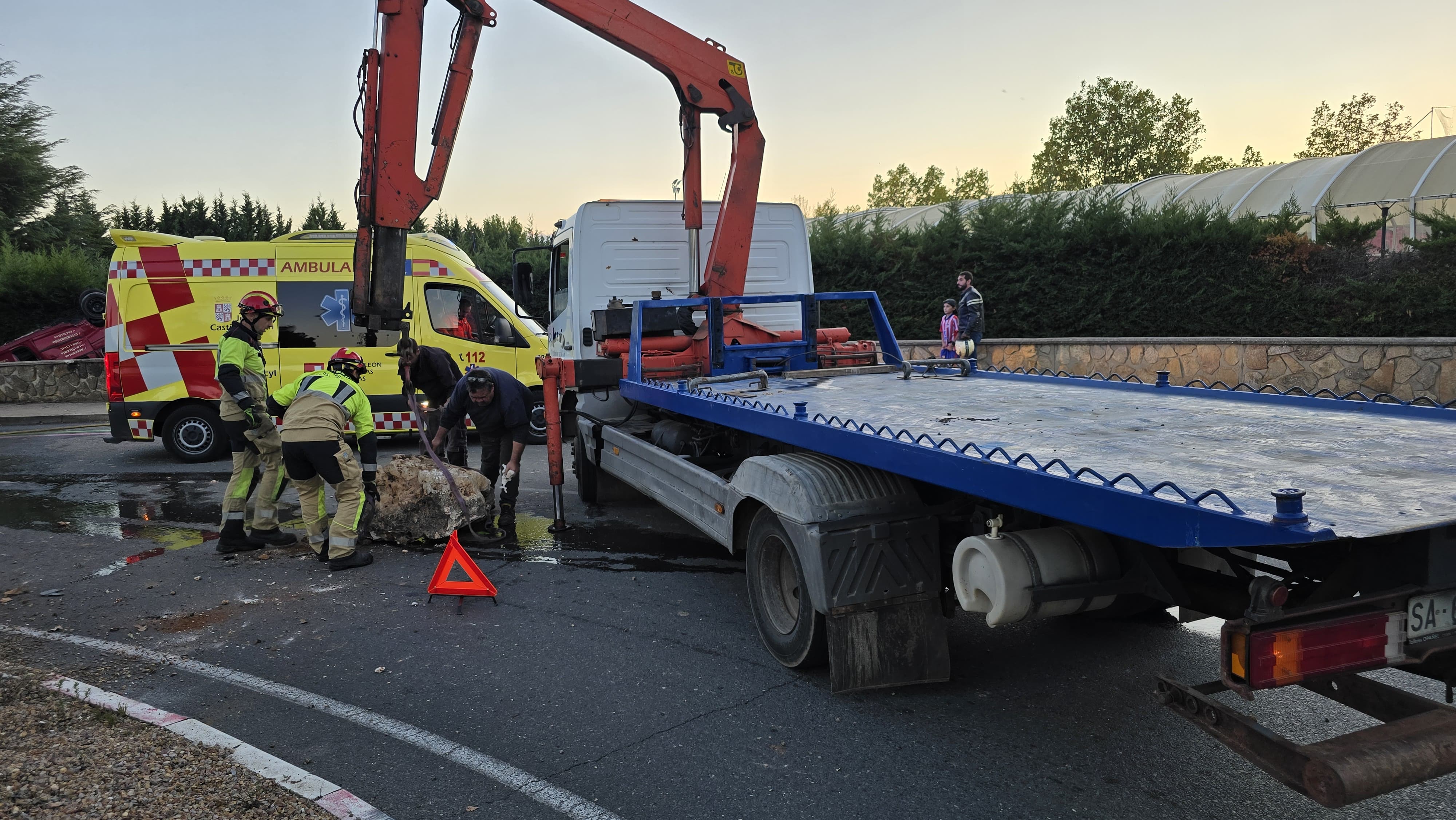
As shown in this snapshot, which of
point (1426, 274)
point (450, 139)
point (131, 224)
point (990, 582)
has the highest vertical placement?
point (131, 224)

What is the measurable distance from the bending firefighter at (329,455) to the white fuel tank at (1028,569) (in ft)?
15.1

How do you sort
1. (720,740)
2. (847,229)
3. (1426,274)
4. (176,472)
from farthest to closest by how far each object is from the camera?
(847,229), (1426,274), (176,472), (720,740)

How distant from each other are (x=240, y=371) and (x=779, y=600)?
478 cm

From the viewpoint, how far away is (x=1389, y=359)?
10133mm

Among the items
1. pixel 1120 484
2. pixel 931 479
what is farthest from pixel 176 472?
pixel 1120 484

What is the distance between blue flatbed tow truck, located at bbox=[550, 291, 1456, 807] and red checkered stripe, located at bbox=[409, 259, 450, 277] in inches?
240

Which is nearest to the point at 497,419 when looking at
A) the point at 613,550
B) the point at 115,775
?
the point at 613,550

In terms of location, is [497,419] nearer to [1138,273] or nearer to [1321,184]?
[1138,273]

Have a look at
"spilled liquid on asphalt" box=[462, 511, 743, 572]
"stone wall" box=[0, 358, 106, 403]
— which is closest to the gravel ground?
"spilled liquid on asphalt" box=[462, 511, 743, 572]

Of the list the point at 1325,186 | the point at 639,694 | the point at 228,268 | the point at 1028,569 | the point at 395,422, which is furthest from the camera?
the point at 1325,186

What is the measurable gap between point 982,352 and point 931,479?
1170cm

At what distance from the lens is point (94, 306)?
1576 centimetres

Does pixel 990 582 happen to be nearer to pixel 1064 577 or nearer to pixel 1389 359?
pixel 1064 577

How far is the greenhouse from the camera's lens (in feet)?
57.4
